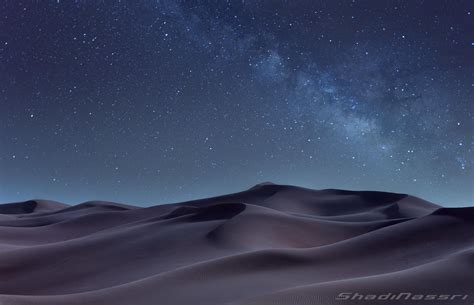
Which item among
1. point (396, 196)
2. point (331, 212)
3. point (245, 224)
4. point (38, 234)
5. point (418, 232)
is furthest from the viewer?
point (396, 196)

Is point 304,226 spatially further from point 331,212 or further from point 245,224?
point 331,212

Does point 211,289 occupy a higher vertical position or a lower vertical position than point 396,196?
lower

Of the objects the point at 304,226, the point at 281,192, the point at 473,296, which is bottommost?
the point at 473,296

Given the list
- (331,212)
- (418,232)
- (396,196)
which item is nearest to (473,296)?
(418,232)

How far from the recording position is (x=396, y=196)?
16531 millimetres

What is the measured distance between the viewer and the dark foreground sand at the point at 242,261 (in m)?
4.13

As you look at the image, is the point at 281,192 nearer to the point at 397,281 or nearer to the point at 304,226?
the point at 304,226

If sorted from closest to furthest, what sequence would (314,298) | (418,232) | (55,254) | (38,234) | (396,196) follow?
(314,298) → (418,232) → (55,254) → (38,234) → (396,196)

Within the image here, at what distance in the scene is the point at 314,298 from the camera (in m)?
3.70

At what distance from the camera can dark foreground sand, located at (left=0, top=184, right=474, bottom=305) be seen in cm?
413

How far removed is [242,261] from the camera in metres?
5.65

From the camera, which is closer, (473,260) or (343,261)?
(473,260)

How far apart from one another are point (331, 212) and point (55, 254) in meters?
9.26

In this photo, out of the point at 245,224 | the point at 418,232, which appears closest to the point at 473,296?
the point at 418,232
